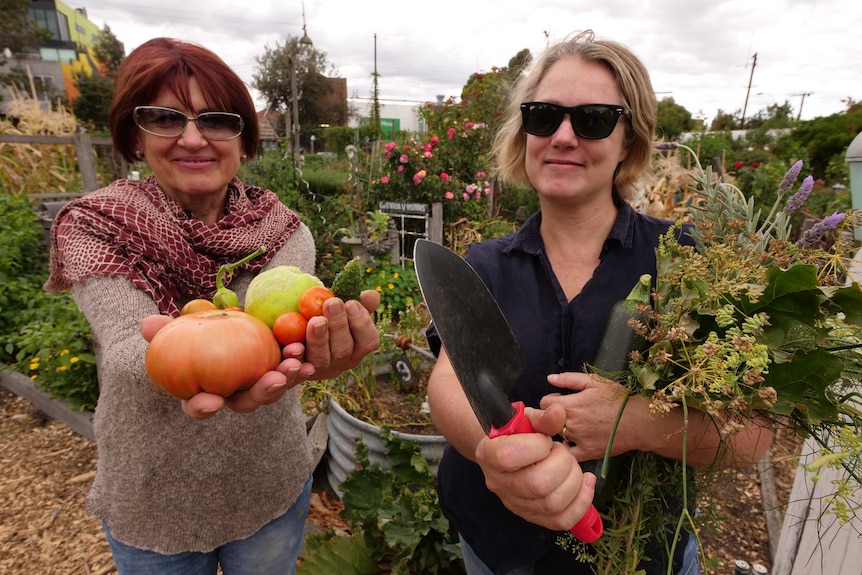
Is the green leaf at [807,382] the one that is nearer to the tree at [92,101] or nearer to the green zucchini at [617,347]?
the green zucchini at [617,347]

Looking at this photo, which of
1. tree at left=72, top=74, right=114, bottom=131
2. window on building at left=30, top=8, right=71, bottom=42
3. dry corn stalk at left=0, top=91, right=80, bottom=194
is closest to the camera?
dry corn stalk at left=0, top=91, right=80, bottom=194

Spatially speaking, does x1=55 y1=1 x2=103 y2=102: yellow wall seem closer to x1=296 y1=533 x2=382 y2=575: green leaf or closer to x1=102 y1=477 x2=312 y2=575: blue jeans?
x1=296 y1=533 x2=382 y2=575: green leaf

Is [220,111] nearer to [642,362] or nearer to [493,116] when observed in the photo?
[642,362]

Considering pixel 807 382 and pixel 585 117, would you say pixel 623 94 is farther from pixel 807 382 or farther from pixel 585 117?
pixel 807 382

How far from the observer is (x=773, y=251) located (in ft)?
2.77

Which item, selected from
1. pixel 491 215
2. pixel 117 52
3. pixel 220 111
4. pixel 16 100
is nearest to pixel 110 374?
pixel 220 111

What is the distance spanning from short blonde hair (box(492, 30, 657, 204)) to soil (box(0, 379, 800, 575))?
1888mm

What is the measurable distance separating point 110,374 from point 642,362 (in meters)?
1.31

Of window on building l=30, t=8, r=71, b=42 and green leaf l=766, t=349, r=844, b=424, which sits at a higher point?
window on building l=30, t=8, r=71, b=42

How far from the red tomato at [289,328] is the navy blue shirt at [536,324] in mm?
633

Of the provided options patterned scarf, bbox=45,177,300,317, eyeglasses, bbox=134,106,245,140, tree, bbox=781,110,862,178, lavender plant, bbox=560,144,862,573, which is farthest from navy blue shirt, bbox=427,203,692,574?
tree, bbox=781,110,862,178

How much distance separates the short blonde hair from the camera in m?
1.50

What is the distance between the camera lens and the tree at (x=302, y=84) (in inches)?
1109

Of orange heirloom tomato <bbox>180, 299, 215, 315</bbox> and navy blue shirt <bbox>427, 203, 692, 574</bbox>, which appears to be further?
navy blue shirt <bbox>427, 203, 692, 574</bbox>
